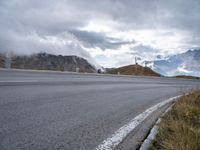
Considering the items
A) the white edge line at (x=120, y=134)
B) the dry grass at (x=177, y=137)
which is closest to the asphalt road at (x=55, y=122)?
the white edge line at (x=120, y=134)

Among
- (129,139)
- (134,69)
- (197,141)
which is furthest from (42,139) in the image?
(134,69)

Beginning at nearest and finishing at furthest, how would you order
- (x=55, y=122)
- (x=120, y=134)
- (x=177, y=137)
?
(x=177, y=137)
(x=120, y=134)
(x=55, y=122)

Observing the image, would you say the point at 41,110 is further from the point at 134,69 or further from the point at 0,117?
the point at 134,69

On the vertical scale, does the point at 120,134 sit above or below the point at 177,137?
below

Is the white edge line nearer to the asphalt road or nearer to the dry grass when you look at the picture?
the asphalt road

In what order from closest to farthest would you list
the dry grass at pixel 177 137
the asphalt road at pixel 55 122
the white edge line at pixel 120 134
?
the dry grass at pixel 177 137
the asphalt road at pixel 55 122
the white edge line at pixel 120 134

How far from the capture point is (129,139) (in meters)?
4.65

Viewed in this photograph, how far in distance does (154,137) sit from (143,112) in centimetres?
271

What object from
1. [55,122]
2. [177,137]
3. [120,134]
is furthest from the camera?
[55,122]

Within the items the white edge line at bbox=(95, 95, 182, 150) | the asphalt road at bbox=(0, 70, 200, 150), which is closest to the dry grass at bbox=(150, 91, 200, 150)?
the white edge line at bbox=(95, 95, 182, 150)

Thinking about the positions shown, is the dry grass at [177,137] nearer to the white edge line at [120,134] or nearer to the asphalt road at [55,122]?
the white edge line at [120,134]

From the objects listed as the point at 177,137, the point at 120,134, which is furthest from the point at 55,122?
the point at 177,137

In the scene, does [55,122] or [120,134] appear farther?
[55,122]

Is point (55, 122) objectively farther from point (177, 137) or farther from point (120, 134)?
point (177, 137)
